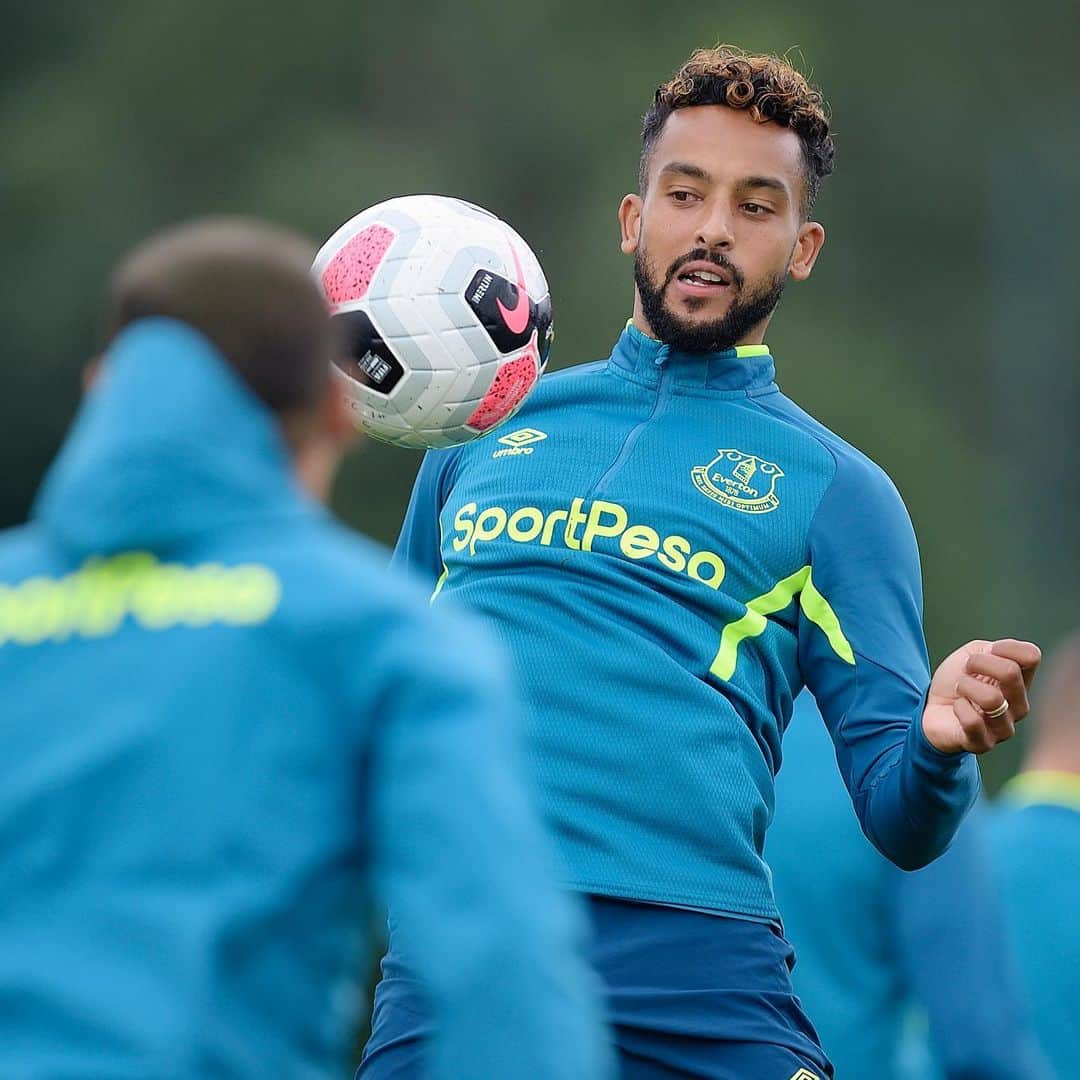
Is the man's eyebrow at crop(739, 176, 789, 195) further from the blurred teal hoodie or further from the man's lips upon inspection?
the blurred teal hoodie

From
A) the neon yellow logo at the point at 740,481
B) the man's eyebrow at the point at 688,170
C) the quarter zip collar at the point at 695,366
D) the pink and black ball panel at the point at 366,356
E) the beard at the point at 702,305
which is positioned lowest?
the neon yellow logo at the point at 740,481

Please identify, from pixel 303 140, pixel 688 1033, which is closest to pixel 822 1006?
pixel 688 1033

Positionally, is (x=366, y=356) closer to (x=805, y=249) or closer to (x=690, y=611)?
(x=690, y=611)

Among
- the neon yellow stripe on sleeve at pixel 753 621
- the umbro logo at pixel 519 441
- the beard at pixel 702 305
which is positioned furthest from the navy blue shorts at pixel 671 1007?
the beard at pixel 702 305

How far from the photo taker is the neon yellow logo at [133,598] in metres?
2.87

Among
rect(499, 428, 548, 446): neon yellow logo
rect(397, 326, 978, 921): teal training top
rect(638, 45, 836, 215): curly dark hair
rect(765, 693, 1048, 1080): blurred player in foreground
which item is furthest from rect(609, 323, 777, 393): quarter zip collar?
rect(765, 693, 1048, 1080): blurred player in foreground

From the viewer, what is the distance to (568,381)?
485 cm

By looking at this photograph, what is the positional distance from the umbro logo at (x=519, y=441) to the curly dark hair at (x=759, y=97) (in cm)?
58

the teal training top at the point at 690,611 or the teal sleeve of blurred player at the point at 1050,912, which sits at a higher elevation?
the teal training top at the point at 690,611

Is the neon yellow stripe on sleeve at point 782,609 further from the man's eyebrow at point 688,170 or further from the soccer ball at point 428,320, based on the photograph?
the man's eyebrow at point 688,170

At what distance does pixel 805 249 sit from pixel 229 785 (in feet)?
8.21

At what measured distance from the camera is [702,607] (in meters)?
4.46

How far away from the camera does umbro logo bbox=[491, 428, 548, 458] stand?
15.4ft

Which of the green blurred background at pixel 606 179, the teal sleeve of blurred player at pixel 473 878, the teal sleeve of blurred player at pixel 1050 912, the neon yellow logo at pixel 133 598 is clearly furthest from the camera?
the green blurred background at pixel 606 179
